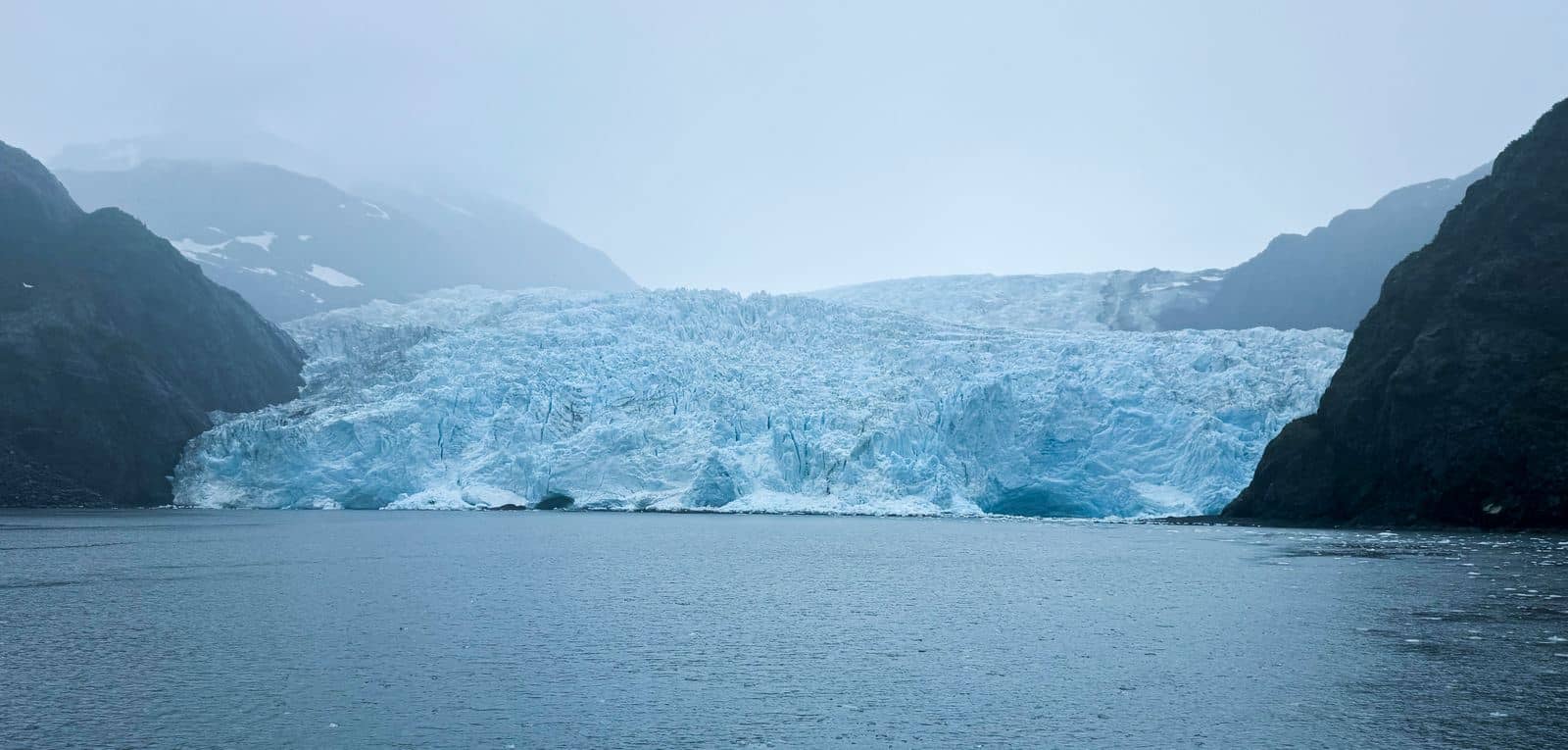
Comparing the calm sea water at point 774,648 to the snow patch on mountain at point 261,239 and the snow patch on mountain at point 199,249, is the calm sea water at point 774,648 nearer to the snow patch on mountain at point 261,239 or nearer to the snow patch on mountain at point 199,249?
the snow patch on mountain at point 199,249

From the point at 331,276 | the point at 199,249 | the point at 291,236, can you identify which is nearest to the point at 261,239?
the point at 291,236

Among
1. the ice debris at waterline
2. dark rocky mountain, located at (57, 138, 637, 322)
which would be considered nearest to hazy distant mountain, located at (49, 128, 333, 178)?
dark rocky mountain, located at (57, 138, 637, 322)

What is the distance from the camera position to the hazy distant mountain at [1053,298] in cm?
6719

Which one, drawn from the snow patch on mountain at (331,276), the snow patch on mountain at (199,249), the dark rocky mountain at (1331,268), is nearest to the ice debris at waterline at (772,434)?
the dark rocky mountain at (1331,268)

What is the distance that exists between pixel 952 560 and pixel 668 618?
11929 millimetres

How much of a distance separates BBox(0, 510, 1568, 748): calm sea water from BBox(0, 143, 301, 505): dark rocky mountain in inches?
850

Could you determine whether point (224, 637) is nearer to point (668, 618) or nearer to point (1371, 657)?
point (668, 618)

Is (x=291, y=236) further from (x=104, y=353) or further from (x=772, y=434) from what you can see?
(x=772, y=434)

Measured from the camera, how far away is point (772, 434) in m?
47.2

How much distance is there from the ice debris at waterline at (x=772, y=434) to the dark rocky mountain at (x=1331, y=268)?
19.7m

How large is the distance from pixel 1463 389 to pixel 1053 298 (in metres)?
36.0

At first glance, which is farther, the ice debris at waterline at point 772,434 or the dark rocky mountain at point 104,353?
the ice debris at waterline at point 772,434

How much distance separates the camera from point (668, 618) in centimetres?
1755

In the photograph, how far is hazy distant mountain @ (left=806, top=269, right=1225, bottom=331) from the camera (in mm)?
67188
